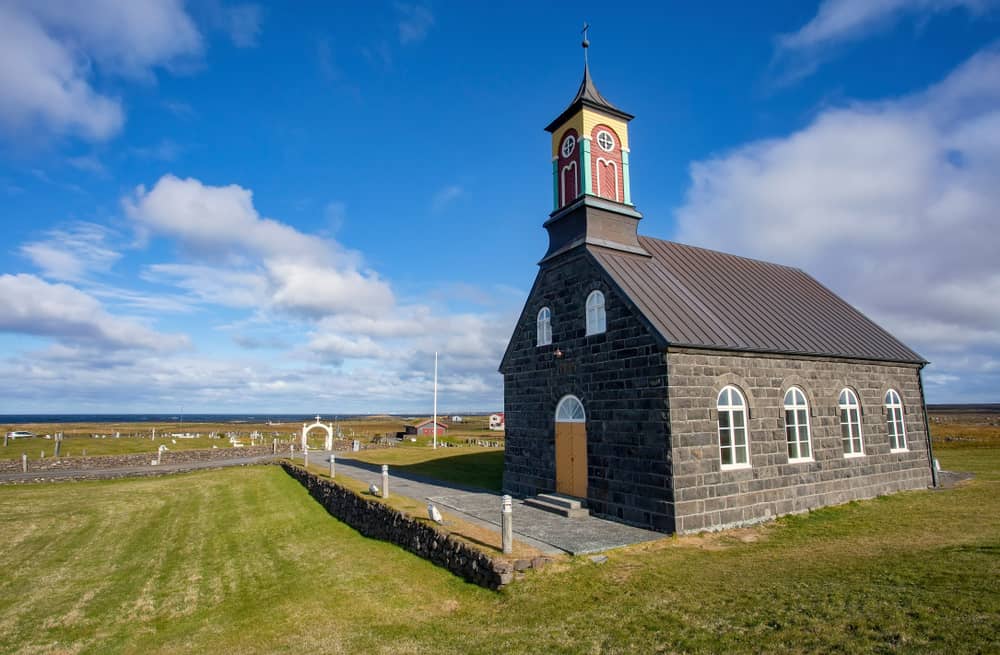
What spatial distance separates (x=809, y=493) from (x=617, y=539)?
7.44m

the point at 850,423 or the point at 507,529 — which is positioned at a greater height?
the point at 850,423

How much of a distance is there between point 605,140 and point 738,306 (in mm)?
7496

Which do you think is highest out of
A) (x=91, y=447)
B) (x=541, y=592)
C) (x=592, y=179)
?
(x=592, y=179)

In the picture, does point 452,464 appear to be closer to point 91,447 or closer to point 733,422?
point 733,422

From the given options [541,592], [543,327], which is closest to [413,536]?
[541,592]

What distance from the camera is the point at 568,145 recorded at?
1989cm

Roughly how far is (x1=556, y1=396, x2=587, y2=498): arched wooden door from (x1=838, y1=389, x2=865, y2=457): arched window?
29.5ft

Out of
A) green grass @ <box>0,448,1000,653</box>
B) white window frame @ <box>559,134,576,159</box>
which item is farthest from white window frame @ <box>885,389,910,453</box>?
white window frame @ <box>559,134,576,159</box>

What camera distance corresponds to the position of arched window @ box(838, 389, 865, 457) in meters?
18.5

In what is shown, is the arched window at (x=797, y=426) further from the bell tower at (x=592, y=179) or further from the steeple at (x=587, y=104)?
the steeple at (x=587, y=104)

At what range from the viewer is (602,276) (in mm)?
16797

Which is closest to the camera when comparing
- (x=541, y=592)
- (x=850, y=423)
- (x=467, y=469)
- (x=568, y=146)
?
(x=541, y=592)

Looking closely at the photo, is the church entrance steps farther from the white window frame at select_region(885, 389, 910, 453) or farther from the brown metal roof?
the white window frame at select_region(885, 389, 910, 453)

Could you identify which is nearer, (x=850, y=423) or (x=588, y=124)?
(x=850, y=423)
